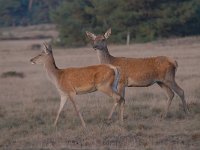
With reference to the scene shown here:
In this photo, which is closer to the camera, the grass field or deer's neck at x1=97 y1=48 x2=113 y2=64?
the grass field

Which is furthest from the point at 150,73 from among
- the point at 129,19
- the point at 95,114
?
the point at 129,19

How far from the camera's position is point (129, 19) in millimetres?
52188

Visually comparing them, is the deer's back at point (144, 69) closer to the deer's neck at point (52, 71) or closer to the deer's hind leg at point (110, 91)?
the deer's hind leg at point (110, 91)

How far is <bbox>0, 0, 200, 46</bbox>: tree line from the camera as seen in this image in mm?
51312

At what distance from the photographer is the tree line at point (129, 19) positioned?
51312 mm

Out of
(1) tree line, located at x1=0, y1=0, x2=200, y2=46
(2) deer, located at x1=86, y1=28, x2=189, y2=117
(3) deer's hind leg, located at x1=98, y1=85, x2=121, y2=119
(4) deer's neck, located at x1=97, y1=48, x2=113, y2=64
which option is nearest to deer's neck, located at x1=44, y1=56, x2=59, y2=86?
(3) deer's hind leg, located at x1=98, y1=85, x2=121, y2=119

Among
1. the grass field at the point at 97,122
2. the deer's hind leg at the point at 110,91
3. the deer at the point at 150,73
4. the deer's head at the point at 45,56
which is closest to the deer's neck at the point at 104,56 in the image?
the deer at the point at 150,73

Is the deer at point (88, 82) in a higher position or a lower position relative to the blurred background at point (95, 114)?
higher

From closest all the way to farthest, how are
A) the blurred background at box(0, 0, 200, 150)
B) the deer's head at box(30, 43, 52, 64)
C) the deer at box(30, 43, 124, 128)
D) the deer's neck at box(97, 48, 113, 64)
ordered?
the blurred background at box(0, 0, 200, 150) < the deer at box(30, 43, 124, 128) < the deer's head at box(30, 43, 52, 64) < the deer's neck at box(97, 48, 113, 64)

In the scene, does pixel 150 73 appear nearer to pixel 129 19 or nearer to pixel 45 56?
pixel 45 56

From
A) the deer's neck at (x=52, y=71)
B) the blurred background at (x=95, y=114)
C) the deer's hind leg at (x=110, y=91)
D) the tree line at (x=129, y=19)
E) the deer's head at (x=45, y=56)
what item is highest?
the deer's head at (x=45, y=56)

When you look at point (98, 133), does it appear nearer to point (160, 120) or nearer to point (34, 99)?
point (160, 120)

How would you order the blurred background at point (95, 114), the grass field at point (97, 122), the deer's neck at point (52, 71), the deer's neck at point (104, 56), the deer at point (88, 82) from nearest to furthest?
the grass field at point (97, 122) → the blurred background at point (95, 114) → the deer at point (88, 82) → the deer's neck at point (52, 71) → the deer's neck at point (104, 56)

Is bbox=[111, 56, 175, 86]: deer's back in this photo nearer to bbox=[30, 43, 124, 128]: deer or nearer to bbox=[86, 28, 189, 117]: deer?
bbox=[86, 28, 189, 117]: deer
